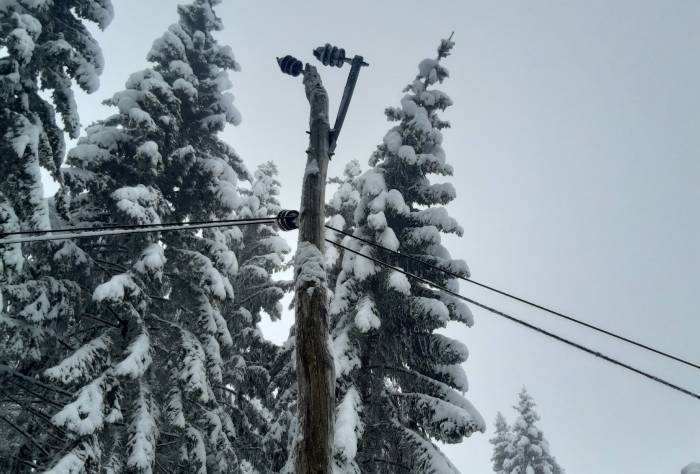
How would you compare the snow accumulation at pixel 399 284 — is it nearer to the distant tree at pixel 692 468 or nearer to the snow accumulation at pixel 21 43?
the distant tree at pixel 692 468

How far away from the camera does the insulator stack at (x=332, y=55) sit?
6.98m

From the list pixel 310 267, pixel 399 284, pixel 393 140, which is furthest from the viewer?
pixel 393 140

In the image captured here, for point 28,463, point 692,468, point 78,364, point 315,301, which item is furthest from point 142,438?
point 692,468

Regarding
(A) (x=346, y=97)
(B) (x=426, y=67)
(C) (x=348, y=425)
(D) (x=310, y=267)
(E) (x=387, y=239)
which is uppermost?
(B) (x=426, y=67)

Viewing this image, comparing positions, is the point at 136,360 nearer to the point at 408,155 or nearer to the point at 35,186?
the point at 35,186

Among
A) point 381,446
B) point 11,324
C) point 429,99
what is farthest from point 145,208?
point 429,99

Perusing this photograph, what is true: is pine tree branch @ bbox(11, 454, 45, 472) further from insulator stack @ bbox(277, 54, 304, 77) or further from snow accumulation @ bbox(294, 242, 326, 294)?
insulator stack @ bbox(277, 54, 304, 77)

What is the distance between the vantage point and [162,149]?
12930 millimetres

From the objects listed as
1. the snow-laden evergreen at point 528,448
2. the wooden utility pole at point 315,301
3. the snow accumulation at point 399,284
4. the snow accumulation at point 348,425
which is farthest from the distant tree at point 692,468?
the snow-laden evergreen at point 528,448

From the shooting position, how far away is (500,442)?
33.6 meters

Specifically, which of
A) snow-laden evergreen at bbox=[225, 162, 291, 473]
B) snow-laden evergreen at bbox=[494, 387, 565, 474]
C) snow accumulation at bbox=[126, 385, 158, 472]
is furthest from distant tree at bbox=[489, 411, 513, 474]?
snow accumulation at bbox=[126, 385, 158, 472]

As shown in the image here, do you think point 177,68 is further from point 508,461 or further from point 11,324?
point 508,461

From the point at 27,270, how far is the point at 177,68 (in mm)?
7509

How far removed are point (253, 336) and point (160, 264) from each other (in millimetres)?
7141
